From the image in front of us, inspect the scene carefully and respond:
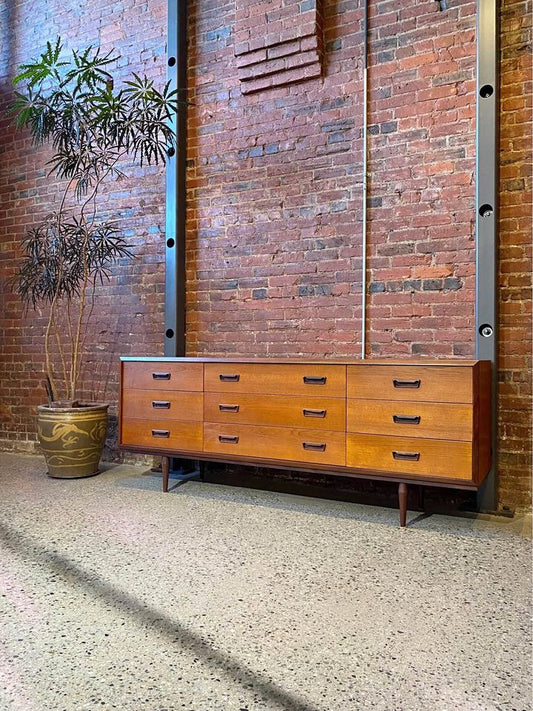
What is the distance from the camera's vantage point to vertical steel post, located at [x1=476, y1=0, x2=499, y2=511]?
2787mm

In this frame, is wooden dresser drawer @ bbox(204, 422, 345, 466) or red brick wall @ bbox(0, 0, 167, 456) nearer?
wooden dresser drawer @ bbox(204, 422, 345, 466)

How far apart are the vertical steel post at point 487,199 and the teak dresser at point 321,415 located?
0.58ft

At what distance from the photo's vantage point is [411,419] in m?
2.51

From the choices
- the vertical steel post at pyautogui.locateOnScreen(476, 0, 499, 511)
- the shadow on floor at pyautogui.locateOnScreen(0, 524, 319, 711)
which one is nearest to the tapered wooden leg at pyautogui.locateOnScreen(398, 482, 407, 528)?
the vertical steel post at pyautogui.locateOnScreen(476, 0, 499, 511)

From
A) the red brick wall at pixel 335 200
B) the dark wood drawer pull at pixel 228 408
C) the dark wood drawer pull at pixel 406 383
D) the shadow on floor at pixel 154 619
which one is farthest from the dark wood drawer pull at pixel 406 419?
the shadow on floor at pixel 154 619

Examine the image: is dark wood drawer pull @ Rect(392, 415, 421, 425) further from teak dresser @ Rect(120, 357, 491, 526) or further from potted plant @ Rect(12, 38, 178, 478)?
potted plant @ Rect(12, 38, 178, 478)

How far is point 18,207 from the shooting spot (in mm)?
4754

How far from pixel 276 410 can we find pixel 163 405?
762 millimetres

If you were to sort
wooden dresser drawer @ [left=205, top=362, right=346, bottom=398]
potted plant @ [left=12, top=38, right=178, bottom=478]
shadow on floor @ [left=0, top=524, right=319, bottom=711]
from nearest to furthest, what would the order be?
shadow on floor @ [left=0, top=524, right=319, bottom=711] < wooden dresser drawer @ [left=205, top=362, right=346, bottom=398] < potted plant @ [left=12, top=38, right=178, bottom=478]

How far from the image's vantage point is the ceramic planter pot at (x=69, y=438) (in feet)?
11.7

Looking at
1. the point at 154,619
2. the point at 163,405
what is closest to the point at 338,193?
the point at 163,405

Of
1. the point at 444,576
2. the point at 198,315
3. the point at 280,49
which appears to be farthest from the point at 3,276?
the point at 444,576

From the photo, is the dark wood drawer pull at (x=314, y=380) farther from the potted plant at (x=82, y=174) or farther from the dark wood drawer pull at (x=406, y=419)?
the potted plant at (x=82, y=174)

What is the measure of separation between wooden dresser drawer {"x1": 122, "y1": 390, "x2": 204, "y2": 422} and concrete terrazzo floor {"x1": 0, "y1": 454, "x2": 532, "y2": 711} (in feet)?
1.82
